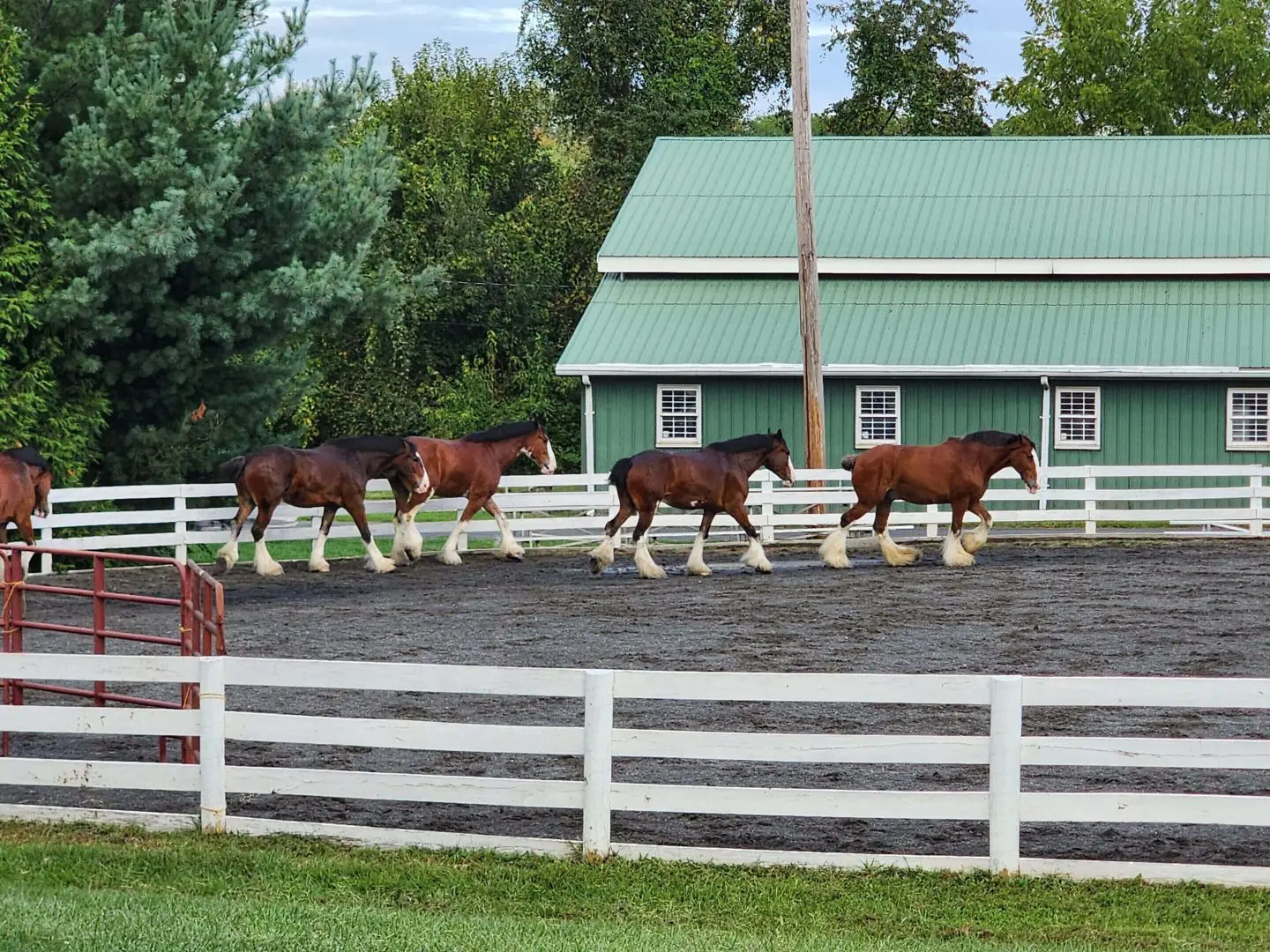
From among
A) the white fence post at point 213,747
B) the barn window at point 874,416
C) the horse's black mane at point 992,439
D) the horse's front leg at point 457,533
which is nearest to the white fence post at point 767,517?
the horse's black mane at point 992,439

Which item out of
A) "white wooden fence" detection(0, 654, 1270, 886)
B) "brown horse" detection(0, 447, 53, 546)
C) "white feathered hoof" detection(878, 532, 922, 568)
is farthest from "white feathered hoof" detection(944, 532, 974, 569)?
"white wooden fence" detection(0, 654, 1270, 886)

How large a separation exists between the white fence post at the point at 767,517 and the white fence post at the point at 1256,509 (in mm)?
6585

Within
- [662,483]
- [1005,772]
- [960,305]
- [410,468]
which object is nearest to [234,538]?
[410,468]

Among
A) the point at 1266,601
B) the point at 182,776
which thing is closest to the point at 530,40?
the point at 1266,601

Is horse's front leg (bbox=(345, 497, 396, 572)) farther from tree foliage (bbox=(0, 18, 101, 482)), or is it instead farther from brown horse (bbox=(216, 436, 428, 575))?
tree foliage (bbox=(0, 18, 101, 482))

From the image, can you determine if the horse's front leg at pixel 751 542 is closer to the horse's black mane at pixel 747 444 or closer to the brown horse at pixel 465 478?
the horse's black mane at pixel 747 444

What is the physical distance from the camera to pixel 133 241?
73.0 feet

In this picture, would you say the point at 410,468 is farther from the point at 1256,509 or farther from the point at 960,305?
the point at 960,305

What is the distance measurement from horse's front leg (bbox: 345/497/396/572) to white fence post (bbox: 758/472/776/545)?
550cm

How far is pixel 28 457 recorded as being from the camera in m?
18.1

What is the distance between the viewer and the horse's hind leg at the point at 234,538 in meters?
19.7

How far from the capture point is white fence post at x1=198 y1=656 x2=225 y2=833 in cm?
872

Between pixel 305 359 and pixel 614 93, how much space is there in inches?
914

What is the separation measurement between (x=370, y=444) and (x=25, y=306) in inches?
199
